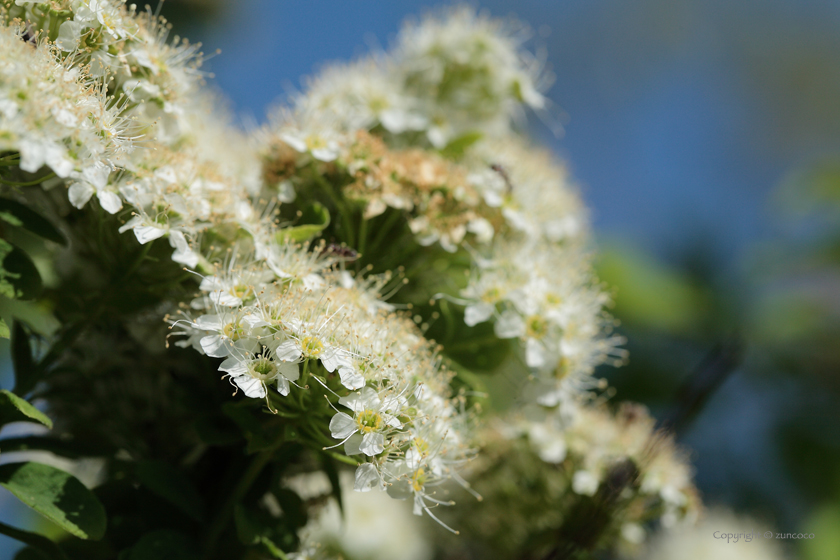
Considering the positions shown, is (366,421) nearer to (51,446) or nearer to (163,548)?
(163,548)

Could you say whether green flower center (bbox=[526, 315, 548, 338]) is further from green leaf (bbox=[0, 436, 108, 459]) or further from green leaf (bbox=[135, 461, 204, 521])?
green leaf (bbox=[0, 436, 108, 459])

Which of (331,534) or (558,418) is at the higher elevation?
(558,418)

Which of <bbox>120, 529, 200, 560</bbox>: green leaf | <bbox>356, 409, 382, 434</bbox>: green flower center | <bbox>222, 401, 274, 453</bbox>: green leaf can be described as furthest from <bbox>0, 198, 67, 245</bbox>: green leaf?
<bbox>356, 409, 382, 434</bbox>: green flower center

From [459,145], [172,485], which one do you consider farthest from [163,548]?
[459,145]

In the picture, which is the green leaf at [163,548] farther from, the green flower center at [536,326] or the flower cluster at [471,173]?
A: the green flower center at [536,326]

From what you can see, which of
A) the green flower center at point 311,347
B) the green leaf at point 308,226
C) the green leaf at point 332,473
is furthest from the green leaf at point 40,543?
the green leaf at point 308,226

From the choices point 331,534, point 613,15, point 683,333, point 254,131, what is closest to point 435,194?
point 254,131

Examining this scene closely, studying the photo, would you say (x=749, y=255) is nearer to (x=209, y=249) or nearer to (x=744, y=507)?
(x=744, y=507)
